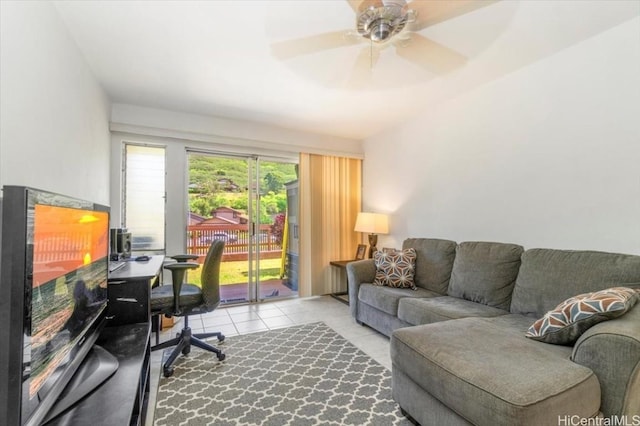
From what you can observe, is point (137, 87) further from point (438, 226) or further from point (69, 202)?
point (438, 226)

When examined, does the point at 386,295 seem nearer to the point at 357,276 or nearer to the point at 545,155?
the point at 357,276

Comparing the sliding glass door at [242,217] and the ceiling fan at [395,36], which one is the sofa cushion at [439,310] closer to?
the ceiling fan at [395,36]

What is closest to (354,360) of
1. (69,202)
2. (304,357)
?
(304,357)

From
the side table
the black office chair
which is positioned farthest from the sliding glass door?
the black office chair

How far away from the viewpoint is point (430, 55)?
2264mm

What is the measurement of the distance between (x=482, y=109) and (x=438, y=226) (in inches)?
50.6

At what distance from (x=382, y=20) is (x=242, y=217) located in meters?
3.04

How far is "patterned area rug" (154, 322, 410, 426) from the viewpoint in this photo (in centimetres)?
171

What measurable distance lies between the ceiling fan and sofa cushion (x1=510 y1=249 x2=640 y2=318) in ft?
5.51

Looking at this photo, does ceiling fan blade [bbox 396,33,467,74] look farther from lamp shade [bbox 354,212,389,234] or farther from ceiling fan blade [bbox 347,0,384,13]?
lamp shade [bbox 354,212,389,234]

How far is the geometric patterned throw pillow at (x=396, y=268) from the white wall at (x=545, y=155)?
549 millimetres

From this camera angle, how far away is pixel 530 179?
2480 mm

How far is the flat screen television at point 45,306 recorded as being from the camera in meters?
Result: 0.73

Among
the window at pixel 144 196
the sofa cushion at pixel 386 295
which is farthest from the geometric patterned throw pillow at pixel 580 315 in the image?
the window at pixel 144 196
